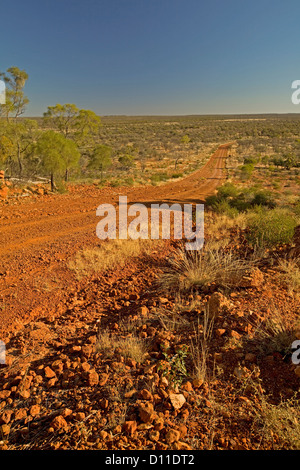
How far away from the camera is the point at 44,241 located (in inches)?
266

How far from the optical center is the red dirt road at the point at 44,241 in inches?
166

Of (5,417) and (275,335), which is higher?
(275,335)

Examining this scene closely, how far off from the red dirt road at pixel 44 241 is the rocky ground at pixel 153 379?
545mm

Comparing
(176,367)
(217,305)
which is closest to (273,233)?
(217,305)

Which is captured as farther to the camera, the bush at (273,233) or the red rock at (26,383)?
the bush at (273,233)

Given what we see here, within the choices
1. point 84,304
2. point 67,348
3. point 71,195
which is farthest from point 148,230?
point 71,195

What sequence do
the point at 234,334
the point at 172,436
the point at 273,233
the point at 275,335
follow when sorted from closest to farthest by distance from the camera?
the point at 172,436 → the point at 275,335 → the point at 234,334 → the point at 273,233

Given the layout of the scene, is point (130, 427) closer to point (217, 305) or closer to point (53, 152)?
point (217, 305)

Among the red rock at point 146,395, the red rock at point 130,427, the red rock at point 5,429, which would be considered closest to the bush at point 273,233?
the red rock at point 146,395

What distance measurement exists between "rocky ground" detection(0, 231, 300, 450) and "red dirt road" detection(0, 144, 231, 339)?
55 centimetres

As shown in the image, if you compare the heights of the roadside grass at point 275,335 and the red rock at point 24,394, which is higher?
the roadside grass at point 275,335

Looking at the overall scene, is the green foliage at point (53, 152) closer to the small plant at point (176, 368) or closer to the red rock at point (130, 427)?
the small plant at point (176, 368)

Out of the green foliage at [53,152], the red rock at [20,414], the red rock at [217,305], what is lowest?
the red rock at [20,414]

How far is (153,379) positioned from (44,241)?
5277mm
